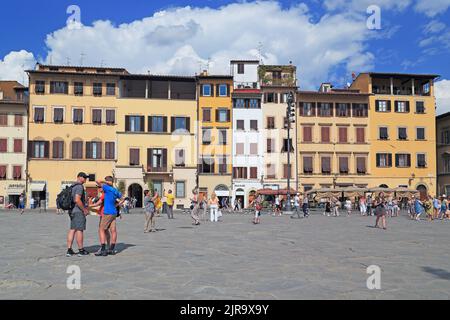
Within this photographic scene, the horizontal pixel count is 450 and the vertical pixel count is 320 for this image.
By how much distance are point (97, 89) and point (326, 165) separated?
85.5 ft

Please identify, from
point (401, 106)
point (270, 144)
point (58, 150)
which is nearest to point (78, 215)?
point (58, 150)

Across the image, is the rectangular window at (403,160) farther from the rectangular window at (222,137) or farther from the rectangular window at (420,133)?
the rectangular window at (222,137)

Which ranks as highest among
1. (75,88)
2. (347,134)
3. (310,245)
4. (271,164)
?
(75,88)

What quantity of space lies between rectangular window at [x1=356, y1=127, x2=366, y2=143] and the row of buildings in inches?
4.9

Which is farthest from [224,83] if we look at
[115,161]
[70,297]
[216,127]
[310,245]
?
[70,297]

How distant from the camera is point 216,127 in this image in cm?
5272

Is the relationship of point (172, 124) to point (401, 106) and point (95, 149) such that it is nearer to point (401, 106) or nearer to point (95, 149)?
point (95, 149)

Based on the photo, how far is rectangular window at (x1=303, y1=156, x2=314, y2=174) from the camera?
2078 inches

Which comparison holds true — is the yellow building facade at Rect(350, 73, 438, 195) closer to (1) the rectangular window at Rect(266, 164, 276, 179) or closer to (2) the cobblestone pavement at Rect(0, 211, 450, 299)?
(1) the rectangular window at Rect(266, 164, 276, 179)

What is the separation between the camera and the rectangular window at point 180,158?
5178 centimetres

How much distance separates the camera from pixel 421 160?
53.9 meters
